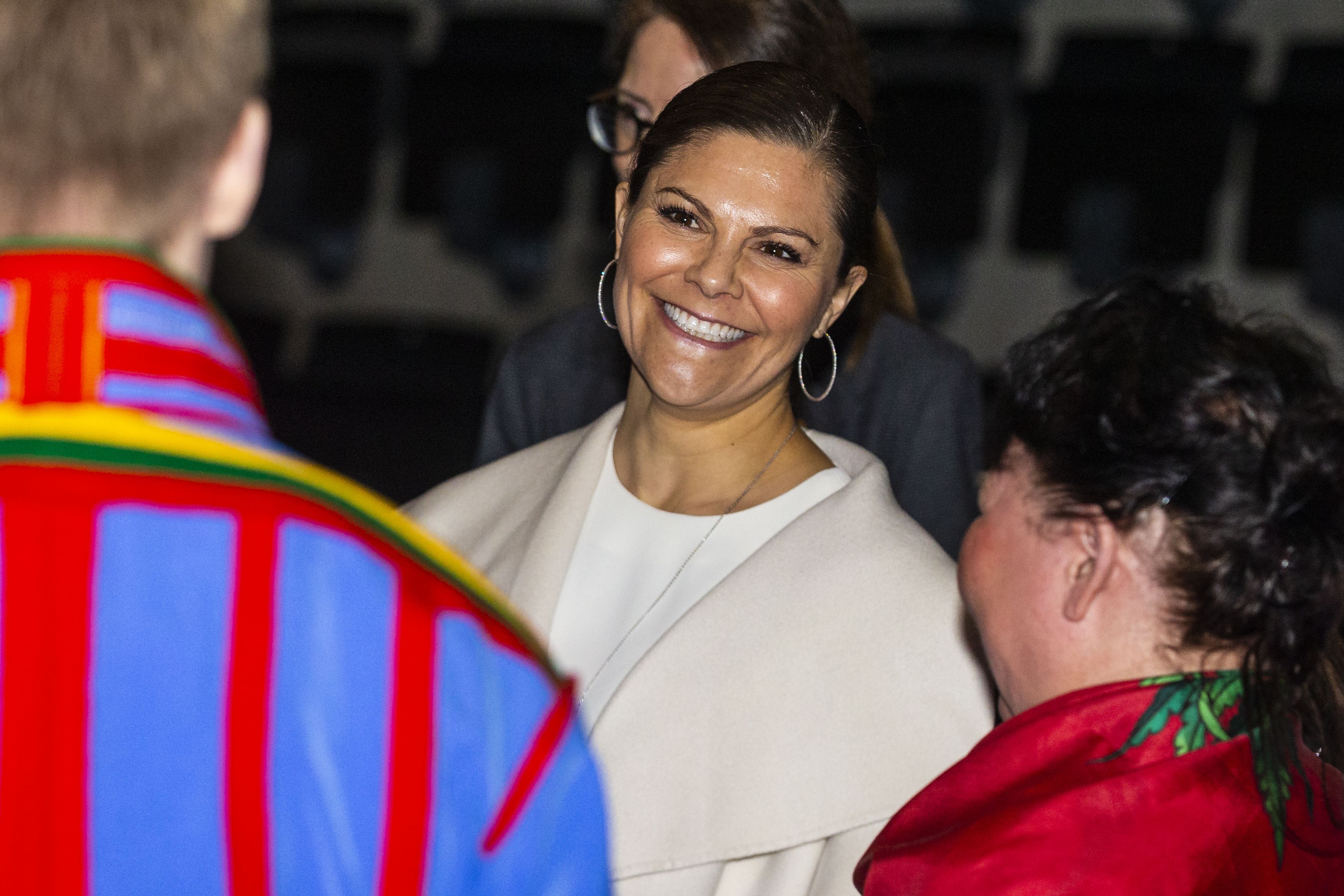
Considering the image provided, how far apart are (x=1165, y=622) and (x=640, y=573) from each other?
0.82 metres

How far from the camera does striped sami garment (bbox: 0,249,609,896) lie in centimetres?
71

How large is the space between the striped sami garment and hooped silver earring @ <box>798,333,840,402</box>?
1.09 meters

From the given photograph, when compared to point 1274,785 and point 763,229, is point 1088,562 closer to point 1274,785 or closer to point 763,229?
point 1274,785

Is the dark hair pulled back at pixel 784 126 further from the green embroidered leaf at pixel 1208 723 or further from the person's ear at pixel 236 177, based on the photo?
the person's ear at pixel 236 177

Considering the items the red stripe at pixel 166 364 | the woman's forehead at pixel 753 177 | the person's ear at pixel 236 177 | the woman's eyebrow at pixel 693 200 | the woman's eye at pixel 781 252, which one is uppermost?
the person's ear at pixel 236 177

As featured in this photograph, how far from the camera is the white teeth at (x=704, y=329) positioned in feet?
5.66

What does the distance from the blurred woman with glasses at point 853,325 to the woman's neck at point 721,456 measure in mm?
199

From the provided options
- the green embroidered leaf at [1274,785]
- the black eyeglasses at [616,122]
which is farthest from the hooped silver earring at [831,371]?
the green embroidered leaf at [1274,785]

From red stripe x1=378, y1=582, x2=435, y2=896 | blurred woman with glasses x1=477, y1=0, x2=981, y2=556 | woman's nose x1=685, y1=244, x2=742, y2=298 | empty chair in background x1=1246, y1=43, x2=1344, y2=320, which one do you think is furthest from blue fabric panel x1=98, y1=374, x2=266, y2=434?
empty chair in background x1=1246, y1=43, x2=1344, y2=320

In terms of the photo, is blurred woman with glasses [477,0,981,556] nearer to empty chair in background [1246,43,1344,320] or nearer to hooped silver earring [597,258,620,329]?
hooped silver earring [597,258,620,329]

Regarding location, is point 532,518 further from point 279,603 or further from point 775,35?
point 279,603

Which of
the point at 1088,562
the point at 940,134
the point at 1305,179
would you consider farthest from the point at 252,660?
the point at 1305,179

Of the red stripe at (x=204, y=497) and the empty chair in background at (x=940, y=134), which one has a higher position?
the red stripe at (x=204, y=497)

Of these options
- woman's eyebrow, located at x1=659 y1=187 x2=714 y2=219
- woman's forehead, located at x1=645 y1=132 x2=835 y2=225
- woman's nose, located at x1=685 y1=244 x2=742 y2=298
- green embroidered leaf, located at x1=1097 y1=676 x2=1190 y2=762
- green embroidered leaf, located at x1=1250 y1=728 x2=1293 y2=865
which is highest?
woman's forehead, located at x1=645 y1=132 x2=835 y2=225
